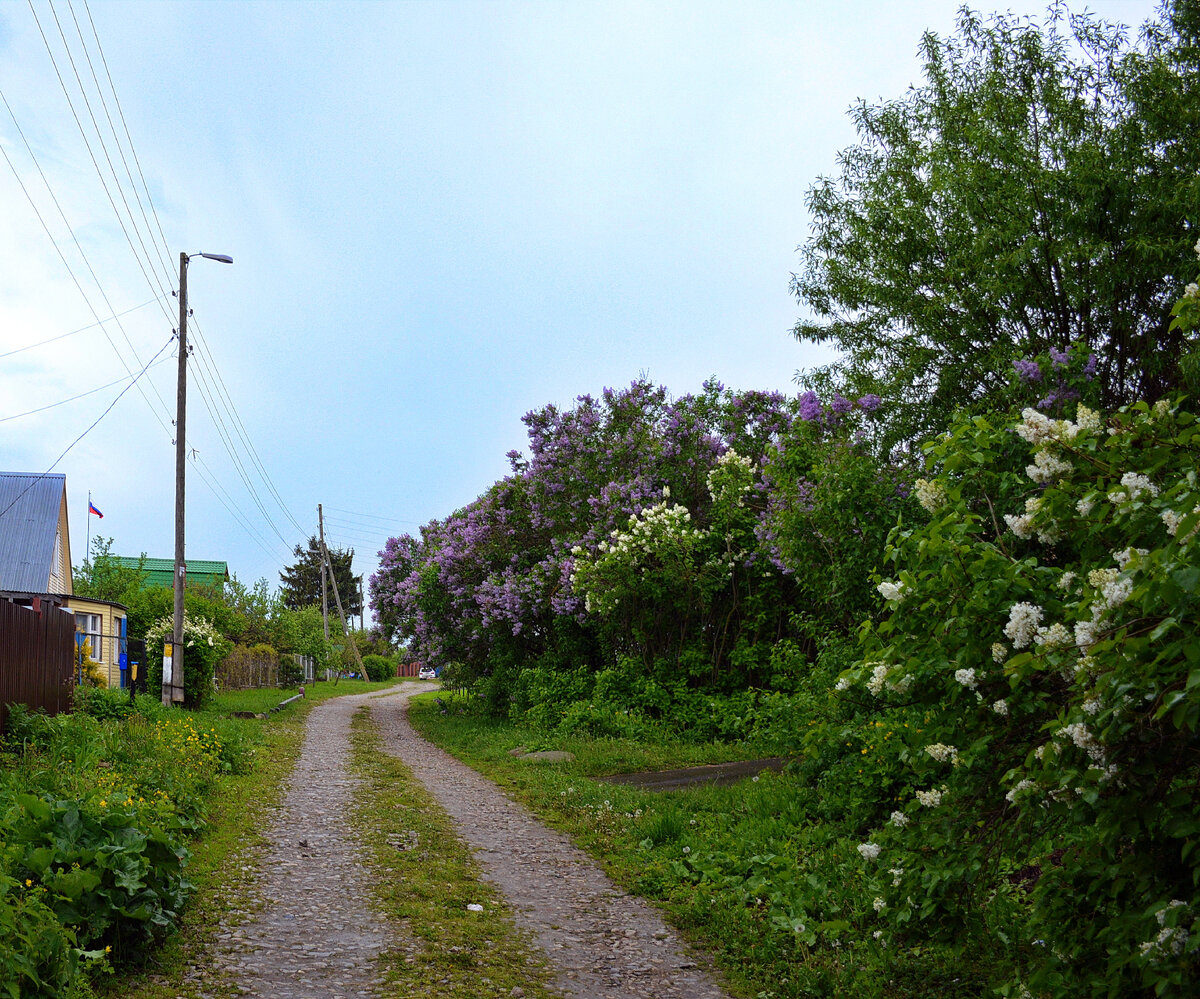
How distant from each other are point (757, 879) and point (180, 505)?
1685cm

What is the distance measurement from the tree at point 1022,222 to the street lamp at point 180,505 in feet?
44.4

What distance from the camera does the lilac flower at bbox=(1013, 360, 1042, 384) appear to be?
8.67 meters

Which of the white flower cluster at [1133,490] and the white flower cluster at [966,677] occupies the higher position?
the white flower cluster at [1133,490]

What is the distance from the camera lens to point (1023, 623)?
137 inches

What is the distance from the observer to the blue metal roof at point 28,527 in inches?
1150

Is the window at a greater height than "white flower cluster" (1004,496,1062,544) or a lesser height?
greater

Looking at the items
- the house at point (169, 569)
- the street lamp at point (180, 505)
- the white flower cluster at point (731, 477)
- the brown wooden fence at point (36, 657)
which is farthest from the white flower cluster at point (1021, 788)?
the house at point (169, 569)

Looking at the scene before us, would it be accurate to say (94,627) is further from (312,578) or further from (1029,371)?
(312,578)

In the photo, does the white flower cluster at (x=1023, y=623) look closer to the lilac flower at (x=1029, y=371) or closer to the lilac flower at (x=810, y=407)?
the lilac flower at (x=1029, y=371)

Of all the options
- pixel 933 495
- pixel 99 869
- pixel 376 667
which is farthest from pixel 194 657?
pixel 376 667

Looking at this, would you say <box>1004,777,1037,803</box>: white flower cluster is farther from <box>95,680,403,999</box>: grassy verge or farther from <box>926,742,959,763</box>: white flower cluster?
<box>95,680,403,999</box>: grassy verge

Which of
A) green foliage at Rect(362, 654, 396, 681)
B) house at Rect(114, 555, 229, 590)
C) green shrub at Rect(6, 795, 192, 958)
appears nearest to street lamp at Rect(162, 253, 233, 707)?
green shrub at Rect(6, 795, 192, 958)

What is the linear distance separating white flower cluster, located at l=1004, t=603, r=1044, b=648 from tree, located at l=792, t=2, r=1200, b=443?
7.06 m

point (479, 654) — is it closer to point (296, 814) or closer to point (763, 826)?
point (296, 814)
